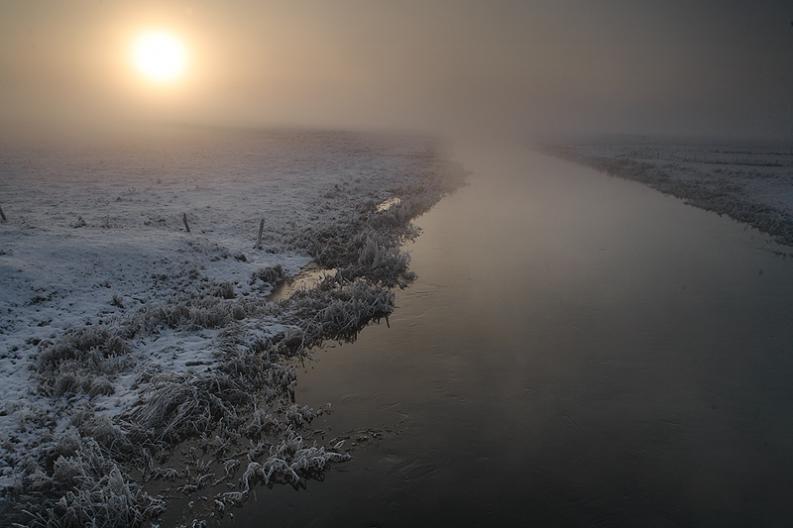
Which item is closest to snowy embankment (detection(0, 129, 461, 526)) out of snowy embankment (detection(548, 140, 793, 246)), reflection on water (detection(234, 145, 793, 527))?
reflection on water (detection(234, 145, 793, 527))

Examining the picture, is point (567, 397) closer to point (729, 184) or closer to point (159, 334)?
point (159, 334)

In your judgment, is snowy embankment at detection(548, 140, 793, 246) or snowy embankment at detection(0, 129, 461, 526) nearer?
snowy embankment at detection(0, 129, 461, 526)

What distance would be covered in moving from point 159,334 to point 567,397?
11315 mm

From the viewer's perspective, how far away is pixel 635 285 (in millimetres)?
17109

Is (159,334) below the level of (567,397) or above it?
above

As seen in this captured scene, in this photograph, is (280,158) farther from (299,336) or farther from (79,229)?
(299,336)

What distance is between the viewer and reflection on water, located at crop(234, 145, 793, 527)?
7.34 metres

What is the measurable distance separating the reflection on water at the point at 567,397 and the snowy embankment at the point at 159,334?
3.93ft

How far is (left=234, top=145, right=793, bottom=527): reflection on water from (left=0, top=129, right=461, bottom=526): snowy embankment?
120 centimetres

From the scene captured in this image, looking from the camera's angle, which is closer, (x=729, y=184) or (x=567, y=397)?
(x=567, y=397)

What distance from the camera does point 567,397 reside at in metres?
10.1

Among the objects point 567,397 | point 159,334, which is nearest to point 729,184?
point 567,397

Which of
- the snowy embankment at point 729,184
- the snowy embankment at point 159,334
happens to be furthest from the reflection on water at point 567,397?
the snowy embankment at point 729,184

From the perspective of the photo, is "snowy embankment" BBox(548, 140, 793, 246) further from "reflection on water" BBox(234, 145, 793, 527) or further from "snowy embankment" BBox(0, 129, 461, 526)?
"snowy embankment" BBox(0, 129, 461, 526)
